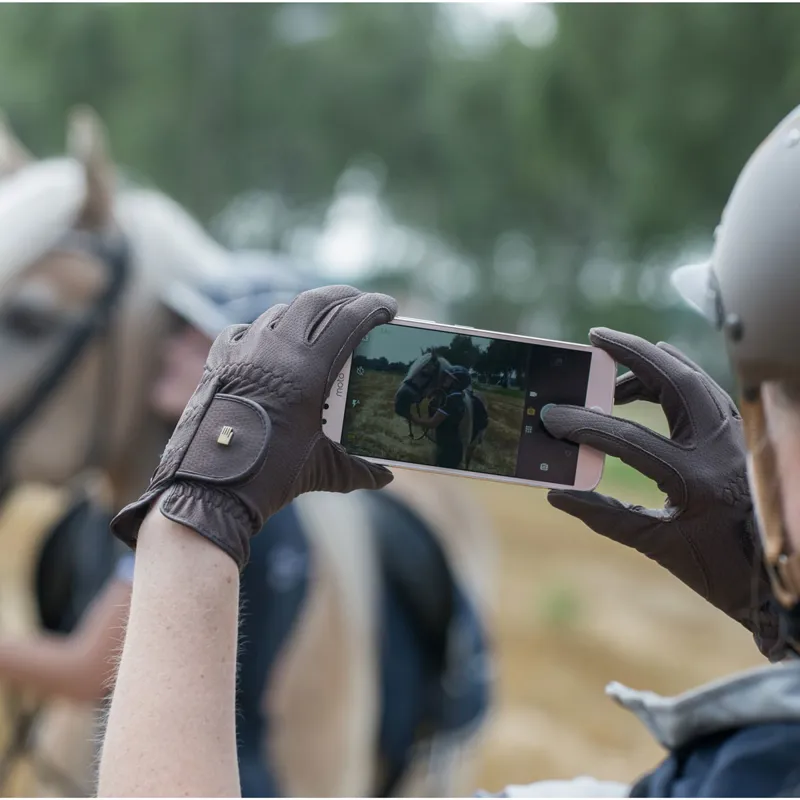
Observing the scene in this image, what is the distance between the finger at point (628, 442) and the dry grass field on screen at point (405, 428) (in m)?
0.05

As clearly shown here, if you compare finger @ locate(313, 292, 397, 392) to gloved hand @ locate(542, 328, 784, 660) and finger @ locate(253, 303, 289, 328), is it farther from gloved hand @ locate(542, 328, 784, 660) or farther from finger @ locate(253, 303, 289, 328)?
gloved hand @ locate(542, 328, 784, 660)

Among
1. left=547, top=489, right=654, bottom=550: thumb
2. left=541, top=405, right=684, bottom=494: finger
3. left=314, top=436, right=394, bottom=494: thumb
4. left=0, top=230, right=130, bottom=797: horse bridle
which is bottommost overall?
A: left=314, top=436, right=394, bottom=494: thumb

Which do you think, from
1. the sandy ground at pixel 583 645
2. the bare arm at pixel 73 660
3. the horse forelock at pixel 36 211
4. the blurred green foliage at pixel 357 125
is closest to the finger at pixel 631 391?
the bare arm at pixel 73 660

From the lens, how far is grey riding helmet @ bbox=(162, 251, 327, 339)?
5.45ft

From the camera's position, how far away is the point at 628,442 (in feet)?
2.48

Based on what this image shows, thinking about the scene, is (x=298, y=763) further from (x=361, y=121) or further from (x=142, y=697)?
(x=361, y=121)

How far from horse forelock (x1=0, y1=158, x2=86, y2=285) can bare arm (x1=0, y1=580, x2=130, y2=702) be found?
23.4 inches

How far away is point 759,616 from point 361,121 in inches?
459

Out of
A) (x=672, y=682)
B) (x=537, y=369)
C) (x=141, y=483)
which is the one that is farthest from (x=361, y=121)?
(x=537, y=369)

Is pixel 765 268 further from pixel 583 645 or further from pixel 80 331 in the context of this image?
pixel 583 645

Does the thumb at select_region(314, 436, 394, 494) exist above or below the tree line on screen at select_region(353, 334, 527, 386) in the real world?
below

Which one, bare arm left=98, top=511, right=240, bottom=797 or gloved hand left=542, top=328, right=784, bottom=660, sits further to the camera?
gloved hand left=542, top=328, right=784, bottom=660

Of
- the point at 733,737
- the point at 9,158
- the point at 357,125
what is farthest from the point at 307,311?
Answer: the point at 357,125

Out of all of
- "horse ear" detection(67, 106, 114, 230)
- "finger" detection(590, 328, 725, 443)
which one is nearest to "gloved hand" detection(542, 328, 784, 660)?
"finger" detection(590, 328, 725, 443)
